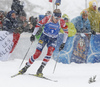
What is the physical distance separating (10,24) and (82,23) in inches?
111

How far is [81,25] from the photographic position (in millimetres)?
8516

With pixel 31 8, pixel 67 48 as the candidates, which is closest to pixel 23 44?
pixel 67 48

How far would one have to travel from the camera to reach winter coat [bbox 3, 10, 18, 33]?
25.5 ft

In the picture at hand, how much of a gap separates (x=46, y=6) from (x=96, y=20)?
3064 cm

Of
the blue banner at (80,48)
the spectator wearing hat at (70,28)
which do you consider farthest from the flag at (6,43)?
the blue banner at (80,48)

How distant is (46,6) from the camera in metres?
38.8

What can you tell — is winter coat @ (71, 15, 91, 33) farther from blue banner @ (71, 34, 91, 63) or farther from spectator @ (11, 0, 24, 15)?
spectator @ (11, 0, 24, 15)

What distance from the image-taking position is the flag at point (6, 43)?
7.82m

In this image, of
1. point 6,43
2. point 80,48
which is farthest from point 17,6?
point 80,48

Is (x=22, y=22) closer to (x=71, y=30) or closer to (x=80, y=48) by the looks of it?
(x=71, y=30)

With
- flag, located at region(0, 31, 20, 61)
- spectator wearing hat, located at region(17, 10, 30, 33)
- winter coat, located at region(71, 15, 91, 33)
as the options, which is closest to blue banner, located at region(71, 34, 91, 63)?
winter coat, located at region(71, 15, 91, 33)

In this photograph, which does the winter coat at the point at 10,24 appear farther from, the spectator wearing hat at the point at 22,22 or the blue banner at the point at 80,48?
the blue banner at the point at 80,48

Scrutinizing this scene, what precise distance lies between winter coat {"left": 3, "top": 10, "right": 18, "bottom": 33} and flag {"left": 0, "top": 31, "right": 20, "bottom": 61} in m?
0.18

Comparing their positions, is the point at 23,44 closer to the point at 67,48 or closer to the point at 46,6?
the point at 67,48
